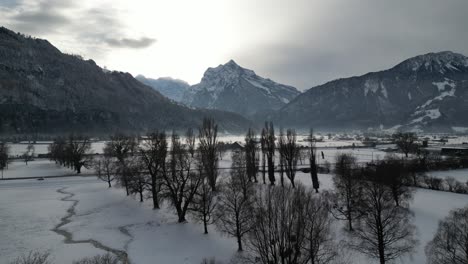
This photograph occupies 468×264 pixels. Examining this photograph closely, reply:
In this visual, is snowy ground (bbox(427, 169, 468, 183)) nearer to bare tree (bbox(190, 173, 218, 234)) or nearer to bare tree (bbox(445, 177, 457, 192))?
bare tree (bbox(445, 177, 457, 192))

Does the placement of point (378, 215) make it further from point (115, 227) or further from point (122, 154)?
point (122, 154)

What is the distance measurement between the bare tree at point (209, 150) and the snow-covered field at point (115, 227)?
10776 mm

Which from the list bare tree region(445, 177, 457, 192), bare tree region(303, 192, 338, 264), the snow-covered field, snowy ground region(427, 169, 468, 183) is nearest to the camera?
bare tree region(303, 192, 338, 264)

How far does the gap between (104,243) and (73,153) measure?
8048cm

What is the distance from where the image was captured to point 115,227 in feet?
156

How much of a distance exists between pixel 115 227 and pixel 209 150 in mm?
26110

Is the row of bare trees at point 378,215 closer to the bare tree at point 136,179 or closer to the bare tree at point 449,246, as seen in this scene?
the bare tree at point 449,246

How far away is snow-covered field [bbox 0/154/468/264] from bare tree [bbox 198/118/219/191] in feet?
35.4

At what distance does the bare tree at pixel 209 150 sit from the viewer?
A: 204ft

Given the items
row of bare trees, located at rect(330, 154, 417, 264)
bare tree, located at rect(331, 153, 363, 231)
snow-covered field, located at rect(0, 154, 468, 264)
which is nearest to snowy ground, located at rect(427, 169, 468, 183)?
snow-covered field, located at rect(0, 154, 468, 264)

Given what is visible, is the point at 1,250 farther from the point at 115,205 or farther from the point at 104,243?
the point at 115,205

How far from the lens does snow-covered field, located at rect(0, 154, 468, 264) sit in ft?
121

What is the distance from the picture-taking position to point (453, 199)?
63.8 metres

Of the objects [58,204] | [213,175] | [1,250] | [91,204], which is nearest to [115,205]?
[91,204]
